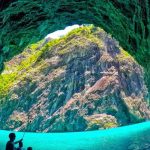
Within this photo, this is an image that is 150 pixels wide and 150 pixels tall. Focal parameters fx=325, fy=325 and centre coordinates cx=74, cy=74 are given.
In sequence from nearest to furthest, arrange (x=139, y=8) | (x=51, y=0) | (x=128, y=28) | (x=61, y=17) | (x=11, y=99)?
1. (x=139, y=8)
2. (x=51, y=0)
3. (x=128, y=28)
4. (x=61, y=17)
5. (x=11, y=99)

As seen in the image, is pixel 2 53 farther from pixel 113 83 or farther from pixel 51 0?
pixel 113 83

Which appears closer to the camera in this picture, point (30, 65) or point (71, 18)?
point (71, 18)

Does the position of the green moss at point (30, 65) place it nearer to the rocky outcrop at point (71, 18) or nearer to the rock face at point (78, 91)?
the rock face at point (78, 91)

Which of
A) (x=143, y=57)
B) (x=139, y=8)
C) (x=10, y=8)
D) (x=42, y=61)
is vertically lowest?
(x=143, y=57)

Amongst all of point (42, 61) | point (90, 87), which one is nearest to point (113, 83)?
point (90, 87)

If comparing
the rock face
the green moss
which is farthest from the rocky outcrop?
the green moss

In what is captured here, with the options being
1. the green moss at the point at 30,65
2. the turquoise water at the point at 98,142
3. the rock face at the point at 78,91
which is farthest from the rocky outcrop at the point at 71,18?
the green moss at the point at 30,65

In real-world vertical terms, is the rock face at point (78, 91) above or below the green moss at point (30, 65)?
below

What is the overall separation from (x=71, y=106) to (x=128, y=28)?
123m

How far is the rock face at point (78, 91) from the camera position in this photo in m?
133

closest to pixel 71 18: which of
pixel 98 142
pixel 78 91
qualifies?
pixel 98 142

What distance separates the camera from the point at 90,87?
13888 centimetres

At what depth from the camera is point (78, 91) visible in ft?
455

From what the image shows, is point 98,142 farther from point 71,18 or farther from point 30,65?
point 30,65
